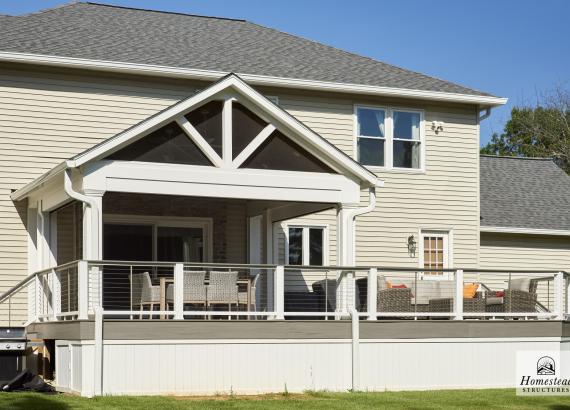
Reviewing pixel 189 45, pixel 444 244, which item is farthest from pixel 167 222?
pixel 444 244

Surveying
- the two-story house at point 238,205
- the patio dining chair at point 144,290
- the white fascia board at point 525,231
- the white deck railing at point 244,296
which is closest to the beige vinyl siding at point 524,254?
the two-story house at point 238,205

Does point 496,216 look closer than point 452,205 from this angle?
No

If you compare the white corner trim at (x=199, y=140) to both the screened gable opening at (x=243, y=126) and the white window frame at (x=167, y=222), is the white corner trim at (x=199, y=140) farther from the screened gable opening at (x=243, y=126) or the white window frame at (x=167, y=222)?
the white window frame at (x=167, y=222)

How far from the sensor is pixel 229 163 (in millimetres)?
18297

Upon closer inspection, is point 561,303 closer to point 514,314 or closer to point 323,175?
point 514,314

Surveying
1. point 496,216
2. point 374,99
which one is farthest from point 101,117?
point 496,216

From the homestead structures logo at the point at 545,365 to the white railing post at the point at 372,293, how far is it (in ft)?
11.4

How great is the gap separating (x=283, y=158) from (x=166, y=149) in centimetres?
222

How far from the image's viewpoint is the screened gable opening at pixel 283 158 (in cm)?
1866

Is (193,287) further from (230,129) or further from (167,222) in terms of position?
(167,222)

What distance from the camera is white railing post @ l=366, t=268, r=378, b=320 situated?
1834 centimetres

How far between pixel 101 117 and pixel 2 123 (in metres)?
2.04

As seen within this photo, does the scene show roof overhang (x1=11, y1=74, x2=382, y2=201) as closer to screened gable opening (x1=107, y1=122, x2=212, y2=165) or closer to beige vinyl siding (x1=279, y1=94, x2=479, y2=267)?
screened gable opening (x1=107, y1=122, x2=212, y2=165)

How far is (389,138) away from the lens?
80.0 ft
